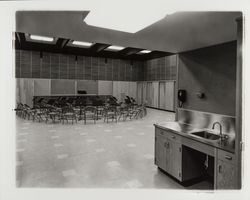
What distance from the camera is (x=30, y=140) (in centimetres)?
636

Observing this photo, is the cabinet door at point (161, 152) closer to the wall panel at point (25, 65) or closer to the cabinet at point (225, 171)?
the cabinet at point (225, 171)

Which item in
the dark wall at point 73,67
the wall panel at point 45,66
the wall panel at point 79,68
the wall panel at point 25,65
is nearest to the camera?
the wall panel at point 25,65

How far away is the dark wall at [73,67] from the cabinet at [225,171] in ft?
44.8

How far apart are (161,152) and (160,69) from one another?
12177 mm

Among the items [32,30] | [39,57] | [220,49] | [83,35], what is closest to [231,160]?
[220,49]

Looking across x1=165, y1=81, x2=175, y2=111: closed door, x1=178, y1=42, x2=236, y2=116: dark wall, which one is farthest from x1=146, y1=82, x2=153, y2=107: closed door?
x1=178, y1=42, x2=236, y2=116: dark wall

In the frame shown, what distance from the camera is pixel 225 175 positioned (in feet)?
8.74

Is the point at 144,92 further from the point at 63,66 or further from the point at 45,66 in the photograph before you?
the point at 45,66

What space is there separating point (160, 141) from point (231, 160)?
1600mm

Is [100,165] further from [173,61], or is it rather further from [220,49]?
[173,61]

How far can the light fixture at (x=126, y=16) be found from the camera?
77.8 inches

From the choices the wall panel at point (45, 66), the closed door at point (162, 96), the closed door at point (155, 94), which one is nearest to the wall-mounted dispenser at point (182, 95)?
the closed door at point (162, 96)

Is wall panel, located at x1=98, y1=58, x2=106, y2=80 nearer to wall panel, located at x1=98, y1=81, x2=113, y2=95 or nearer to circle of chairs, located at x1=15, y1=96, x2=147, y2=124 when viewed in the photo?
wall panel, located at x1=98, y1=81, x2=113, y2=95

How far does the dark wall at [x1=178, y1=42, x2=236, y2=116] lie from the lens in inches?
148
